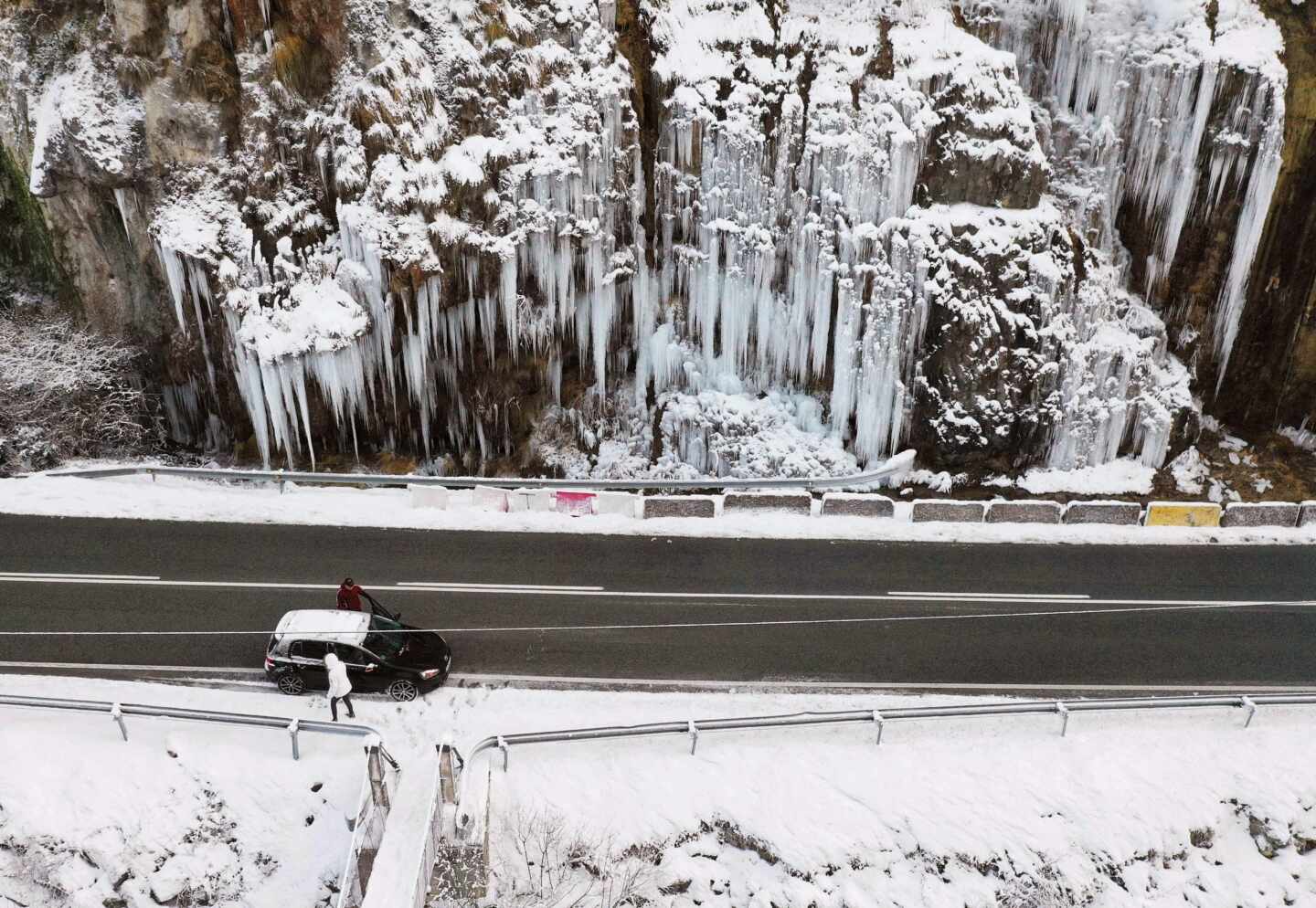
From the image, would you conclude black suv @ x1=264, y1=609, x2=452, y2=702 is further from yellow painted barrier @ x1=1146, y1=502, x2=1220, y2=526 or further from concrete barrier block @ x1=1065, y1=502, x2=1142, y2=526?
yellow painted barrier @ x1=1146, y1=502, x2=1220, y2=526

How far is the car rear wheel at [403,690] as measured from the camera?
12.5 meters

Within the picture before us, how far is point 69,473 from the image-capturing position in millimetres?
17812

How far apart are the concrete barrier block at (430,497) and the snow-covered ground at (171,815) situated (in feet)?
21.2

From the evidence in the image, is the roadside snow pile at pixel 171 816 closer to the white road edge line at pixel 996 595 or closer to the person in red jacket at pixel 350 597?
the person in red jacket at pixel 350 597

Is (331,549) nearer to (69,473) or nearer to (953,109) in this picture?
(69,473)

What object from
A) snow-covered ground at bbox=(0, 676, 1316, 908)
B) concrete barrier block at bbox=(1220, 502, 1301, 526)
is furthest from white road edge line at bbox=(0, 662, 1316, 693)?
concrete barrier block at bbox=(1220, 502, 1301, 526)

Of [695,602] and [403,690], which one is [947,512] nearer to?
[695,602]

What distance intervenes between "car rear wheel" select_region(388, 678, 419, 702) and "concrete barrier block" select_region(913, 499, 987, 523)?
34.5 ft

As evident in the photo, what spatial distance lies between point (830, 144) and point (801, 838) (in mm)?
15686

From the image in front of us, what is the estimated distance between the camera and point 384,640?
41.3ft

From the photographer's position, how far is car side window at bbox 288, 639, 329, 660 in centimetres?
1234

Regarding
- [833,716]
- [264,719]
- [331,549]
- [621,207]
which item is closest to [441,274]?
[621,207]

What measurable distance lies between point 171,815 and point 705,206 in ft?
55.8

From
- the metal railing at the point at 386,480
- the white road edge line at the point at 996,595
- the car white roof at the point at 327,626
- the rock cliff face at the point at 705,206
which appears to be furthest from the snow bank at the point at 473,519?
the car white roof at the point at 327,626
